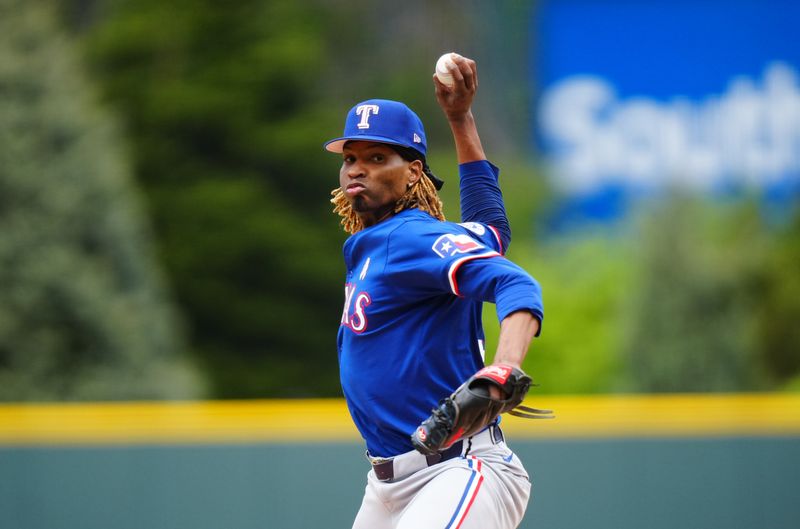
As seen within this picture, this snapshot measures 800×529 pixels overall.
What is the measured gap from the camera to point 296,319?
17.0 meters

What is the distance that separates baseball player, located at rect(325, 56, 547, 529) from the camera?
2.83 meters

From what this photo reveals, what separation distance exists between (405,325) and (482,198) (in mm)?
744

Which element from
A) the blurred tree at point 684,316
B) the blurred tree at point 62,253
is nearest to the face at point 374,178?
the blurred tree at point 62,253

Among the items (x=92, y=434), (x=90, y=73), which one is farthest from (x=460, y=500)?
(x=90, y=73)

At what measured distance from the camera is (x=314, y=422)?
6535 mm

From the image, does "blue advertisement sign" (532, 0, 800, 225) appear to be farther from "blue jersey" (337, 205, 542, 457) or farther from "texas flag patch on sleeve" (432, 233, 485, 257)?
"texas flag patch on sleeve" (432, 233, 485, 257)

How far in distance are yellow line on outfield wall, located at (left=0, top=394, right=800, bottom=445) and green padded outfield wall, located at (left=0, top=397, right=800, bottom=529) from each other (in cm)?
1

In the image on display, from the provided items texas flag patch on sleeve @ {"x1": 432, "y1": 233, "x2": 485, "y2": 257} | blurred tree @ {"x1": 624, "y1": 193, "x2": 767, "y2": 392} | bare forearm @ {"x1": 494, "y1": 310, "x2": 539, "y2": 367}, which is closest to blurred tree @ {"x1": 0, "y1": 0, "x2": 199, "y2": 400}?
blurred tree @ {"x1": 624, "y1": 193, "x2": 767, "y2": 392}

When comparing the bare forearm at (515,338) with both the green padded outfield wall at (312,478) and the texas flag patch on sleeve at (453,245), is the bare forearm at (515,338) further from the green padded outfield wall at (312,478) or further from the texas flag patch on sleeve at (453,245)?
the green padded outfield wall at (312,478)

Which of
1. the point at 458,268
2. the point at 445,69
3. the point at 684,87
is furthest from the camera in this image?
the point at 684,87

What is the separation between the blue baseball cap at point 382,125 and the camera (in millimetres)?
3359

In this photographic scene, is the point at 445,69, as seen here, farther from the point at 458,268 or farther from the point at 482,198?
the point at 458,268

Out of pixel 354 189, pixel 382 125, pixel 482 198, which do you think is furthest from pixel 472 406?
pixel 482 198

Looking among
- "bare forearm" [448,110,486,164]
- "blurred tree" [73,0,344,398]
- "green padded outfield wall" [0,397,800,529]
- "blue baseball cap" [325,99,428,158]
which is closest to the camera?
"blue baseball cap" [325,99,428,158]
